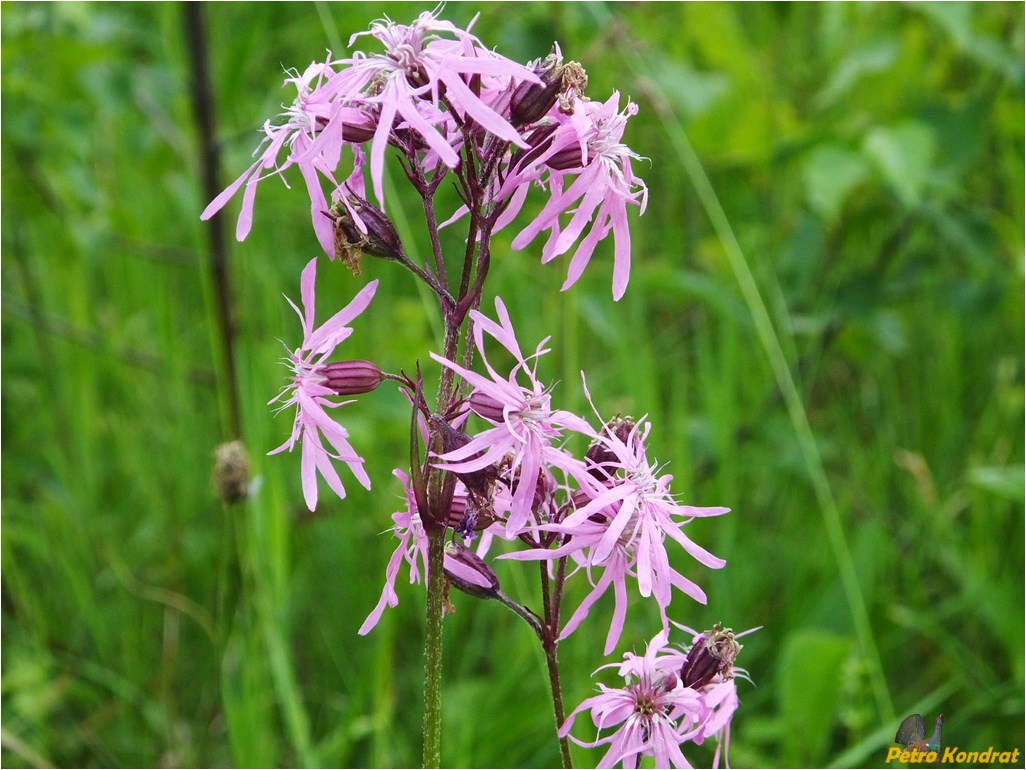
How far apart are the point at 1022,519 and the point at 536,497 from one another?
6.40ft

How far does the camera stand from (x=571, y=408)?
2.28m

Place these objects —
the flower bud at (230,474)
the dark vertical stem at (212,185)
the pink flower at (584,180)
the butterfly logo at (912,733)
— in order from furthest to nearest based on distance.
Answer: the dark vertical stem at (212,185) → the flower bud at (230,474) → the butterfly logo at (912,733) → the pink flower at (584,180)

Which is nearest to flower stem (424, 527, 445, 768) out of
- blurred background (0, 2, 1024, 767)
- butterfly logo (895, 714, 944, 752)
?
butterfly logo (895, 714, 944, 752)

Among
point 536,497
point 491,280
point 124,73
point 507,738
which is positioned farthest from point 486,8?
point 536,497

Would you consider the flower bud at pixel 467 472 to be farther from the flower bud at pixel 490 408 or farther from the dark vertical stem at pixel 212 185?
the dark vertical stem at pixel 212 185

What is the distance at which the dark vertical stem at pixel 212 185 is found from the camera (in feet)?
7.88

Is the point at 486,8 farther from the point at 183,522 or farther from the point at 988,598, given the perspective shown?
the point at 988,598

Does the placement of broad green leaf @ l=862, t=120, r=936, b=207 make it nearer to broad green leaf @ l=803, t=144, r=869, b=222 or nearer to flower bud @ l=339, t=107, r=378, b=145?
broad green leaf @ l=803, t=144, r=869, b=222

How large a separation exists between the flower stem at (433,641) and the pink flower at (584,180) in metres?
0.29

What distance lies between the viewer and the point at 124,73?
2.61 meters

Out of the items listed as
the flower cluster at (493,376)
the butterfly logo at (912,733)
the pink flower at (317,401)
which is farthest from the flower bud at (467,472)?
the butterfly logo at (912,733)

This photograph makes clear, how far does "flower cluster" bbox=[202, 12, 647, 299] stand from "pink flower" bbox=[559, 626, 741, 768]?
1.33 feet

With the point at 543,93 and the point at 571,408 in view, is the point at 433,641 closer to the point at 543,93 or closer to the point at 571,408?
the point at 543,93

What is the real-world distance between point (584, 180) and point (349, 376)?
315mm
